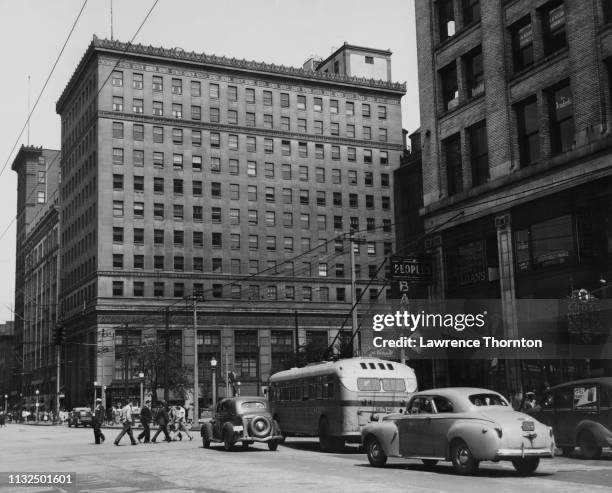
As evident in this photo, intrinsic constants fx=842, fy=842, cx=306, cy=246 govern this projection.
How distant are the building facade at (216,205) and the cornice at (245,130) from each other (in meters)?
0.15

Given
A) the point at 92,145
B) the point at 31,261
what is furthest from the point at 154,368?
the point at 31,261

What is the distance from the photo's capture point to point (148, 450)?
28516 millimetres

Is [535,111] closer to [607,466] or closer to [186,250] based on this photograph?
[607,466]

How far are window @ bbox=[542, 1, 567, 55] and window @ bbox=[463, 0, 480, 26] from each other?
14.7 feet

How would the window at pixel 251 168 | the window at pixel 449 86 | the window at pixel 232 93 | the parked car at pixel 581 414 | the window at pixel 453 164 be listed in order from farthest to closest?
the window at pixel 251 168 → the window at pixel 232 93 → the window at pixel 449 86 → the window at pixel 453 164 → the parked car at pixel 581 414

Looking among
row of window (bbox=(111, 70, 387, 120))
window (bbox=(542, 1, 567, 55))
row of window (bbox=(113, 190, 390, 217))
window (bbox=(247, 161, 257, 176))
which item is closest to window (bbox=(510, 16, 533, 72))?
window (bbox=(542, 1, 567, 55))

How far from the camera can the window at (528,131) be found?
31719mm

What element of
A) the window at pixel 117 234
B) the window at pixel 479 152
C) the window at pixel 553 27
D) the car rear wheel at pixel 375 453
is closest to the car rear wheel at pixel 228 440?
the car rear wheel at pixel 375 453

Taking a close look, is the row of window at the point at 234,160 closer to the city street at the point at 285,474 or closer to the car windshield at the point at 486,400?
the city street at the point at 285,474

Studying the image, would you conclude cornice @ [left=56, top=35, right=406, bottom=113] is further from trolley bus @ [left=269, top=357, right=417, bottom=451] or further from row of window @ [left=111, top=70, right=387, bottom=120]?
trolley bus @ [left=269, top=357, right=417, bottom=451]

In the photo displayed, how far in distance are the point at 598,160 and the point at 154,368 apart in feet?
190

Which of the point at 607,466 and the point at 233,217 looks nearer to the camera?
the point at 607,466

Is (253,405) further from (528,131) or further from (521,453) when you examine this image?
(528,131)

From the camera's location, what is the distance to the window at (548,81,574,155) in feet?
98.6
